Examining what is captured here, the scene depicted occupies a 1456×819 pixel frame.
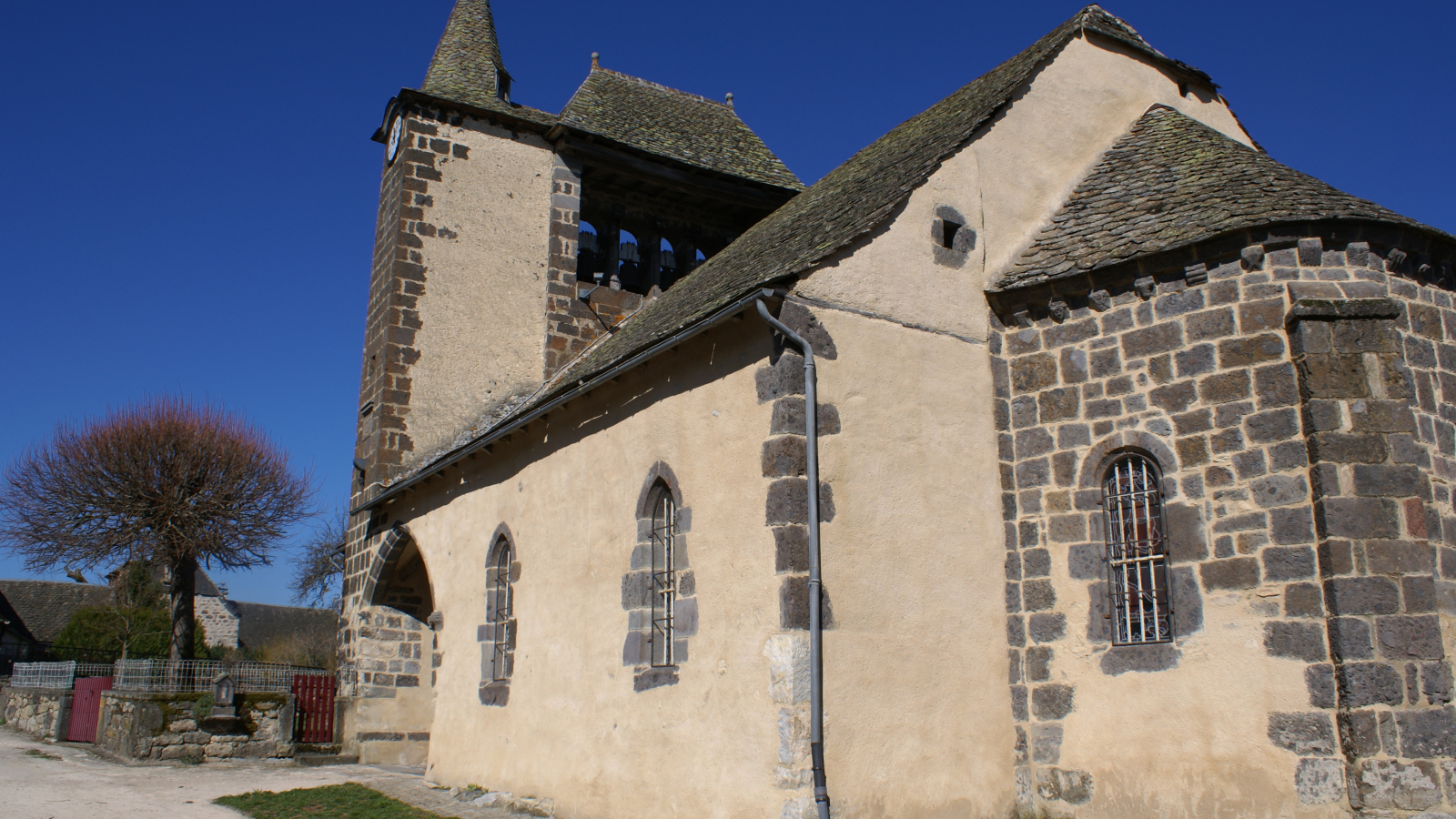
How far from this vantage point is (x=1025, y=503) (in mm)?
8656

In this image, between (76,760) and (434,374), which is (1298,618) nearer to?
(434,374)

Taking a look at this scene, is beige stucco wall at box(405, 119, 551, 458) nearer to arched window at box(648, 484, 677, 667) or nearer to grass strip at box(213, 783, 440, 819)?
grass strip at box(213, 783, 440, 819)

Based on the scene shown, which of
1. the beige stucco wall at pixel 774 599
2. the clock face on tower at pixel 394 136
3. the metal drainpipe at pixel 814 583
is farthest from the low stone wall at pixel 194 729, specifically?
the metal drainpipe at pixel 814 583

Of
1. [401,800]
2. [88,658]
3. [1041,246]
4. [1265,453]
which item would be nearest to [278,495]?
[88,658]

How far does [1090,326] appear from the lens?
8.59 metres

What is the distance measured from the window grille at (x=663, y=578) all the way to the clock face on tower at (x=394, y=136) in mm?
9869

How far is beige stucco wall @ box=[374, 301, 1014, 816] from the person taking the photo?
24.4 ft

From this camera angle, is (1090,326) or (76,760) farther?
(76,760)

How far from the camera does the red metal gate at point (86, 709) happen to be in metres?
17.2

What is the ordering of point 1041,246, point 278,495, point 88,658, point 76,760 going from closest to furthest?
1. point 1041,246
2. point 76,760
3. point 278,495
4. point 88,658

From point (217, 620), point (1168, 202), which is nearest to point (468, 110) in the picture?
point (1168, 202)

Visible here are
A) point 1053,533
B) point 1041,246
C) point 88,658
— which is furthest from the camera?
point 88,658

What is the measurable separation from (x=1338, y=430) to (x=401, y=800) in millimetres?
9225

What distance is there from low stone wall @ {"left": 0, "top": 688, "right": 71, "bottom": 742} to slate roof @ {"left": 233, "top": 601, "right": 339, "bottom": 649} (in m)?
23.2
